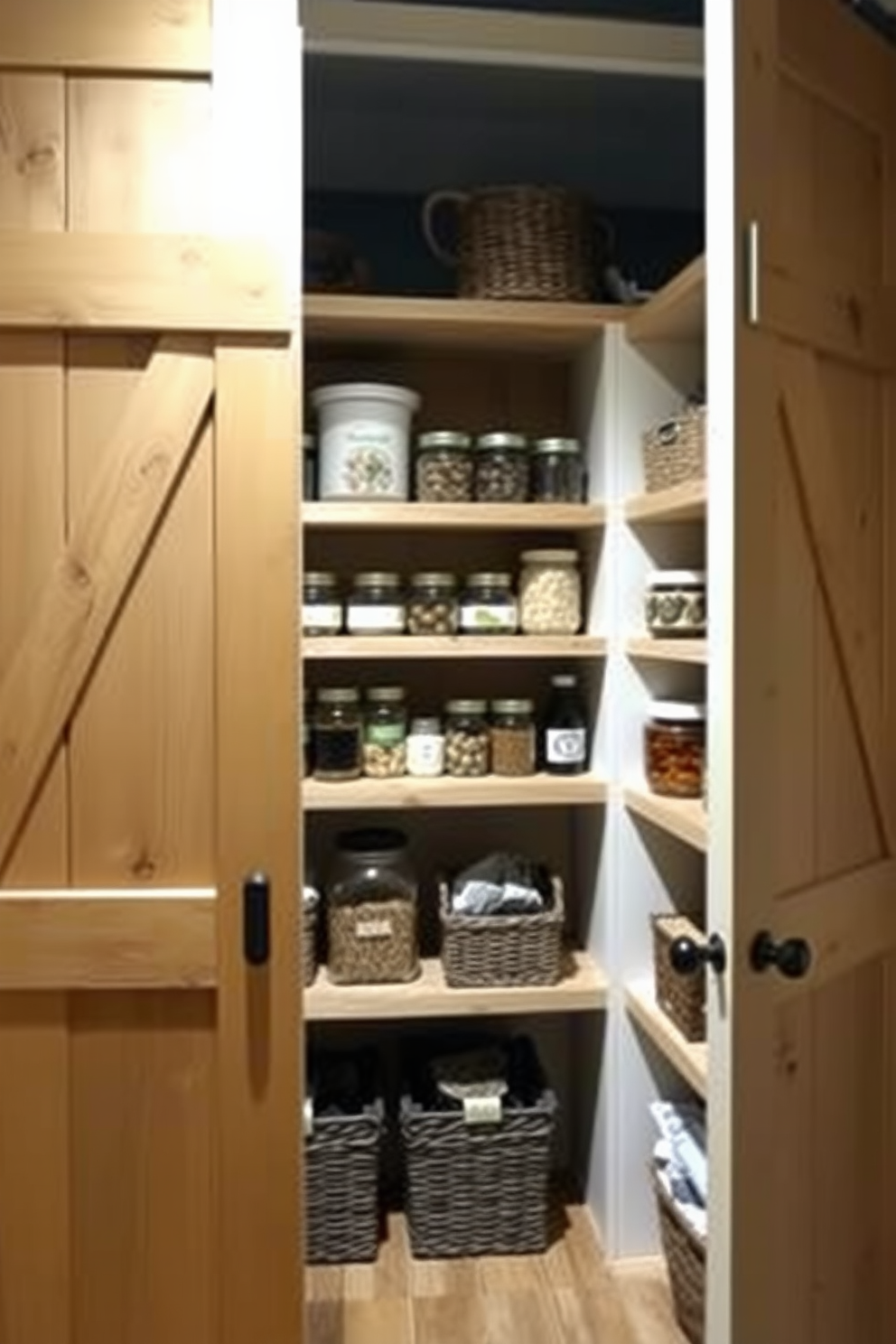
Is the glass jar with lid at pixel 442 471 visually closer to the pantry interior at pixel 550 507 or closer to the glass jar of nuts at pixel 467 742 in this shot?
the pantry interior at pixel 550 507

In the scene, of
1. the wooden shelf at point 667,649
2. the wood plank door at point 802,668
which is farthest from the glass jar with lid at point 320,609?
the wood plank door at point 802,668

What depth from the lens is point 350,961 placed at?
2.30m

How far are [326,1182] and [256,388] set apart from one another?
164cm

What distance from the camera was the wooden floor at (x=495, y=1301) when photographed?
2115 millimetres

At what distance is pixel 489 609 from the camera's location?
2.33 m

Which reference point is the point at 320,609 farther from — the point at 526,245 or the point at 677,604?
the point at 526,245

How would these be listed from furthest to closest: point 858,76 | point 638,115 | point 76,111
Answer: point 638,115 < point 858,76 < point 76,111

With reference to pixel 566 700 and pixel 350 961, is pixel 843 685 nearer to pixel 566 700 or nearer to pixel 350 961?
pixel 566 700

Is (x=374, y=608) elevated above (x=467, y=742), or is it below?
above

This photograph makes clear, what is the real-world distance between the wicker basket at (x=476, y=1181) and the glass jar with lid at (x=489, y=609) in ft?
3.18

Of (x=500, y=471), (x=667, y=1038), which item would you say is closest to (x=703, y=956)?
(x=667, y=1038)

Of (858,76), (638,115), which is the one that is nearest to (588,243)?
(638,115)

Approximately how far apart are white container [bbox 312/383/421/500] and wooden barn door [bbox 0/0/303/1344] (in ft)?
2.80

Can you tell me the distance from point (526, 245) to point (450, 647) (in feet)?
2.60
